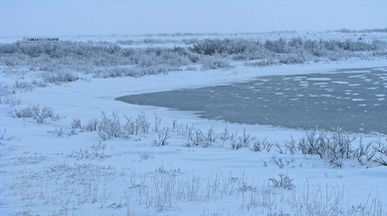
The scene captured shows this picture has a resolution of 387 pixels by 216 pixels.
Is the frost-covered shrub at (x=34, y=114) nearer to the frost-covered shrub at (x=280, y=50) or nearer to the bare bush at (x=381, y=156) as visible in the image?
the bare bush at (x=381, y=156)

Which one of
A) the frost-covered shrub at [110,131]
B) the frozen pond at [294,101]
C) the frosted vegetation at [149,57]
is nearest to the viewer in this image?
the frost-covered shrub at [110,131]

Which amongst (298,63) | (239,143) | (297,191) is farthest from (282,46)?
(297,191)

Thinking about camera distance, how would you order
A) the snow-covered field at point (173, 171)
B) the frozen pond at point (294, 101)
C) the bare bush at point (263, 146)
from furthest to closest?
the frozen pond at point (294, 101) → the bare bush at point (263, 146) → the snow-covered field at point (173, 171)

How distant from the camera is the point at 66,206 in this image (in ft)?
16.5

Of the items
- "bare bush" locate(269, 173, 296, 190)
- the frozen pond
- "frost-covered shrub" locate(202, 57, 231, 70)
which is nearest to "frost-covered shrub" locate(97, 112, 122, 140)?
the frozen pond

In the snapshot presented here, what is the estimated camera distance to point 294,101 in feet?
45.7

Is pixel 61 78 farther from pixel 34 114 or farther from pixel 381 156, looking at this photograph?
pixel 381 156

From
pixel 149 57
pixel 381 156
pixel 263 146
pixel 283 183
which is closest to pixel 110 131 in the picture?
pixel 263 146

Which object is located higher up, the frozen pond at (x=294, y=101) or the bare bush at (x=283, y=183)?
the bare bush at (x=283, y=183)

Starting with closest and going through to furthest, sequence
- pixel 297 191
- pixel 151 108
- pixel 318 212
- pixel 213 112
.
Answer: pixel 318 212, pixel 297 191, pixel 213 112, pixel 151 108

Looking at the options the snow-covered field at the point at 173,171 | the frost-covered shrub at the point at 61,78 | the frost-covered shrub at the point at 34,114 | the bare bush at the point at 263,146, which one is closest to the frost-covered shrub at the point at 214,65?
the frost-covered shrub at the point at 61,78

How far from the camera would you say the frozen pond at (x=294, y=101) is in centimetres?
1089

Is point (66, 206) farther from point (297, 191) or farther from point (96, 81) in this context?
point (96, 81)

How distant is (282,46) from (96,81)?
23919 mm
